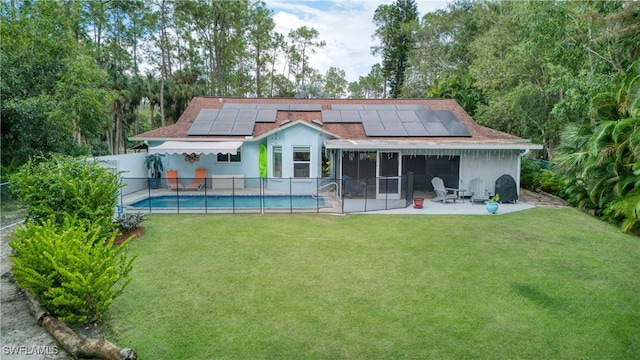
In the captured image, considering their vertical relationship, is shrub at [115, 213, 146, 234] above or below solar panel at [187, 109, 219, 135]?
below

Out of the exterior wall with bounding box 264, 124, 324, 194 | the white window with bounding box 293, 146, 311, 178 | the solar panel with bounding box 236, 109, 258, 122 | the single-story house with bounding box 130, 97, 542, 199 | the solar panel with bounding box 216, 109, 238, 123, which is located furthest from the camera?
the solar panel with bounding box 236, 109, 258, 122

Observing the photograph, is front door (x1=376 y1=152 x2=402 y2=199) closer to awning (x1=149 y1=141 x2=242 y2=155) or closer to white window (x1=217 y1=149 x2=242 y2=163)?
awning (x1=149 y1=141 x2=242 y2=155)

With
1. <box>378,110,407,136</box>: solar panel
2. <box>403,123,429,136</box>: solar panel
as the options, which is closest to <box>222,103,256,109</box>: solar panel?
<box>378,110,407,136</box>: solar panel

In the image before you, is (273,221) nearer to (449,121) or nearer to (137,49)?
(449,121)

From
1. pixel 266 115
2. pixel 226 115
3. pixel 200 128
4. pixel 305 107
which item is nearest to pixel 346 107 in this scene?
pixel 305 107

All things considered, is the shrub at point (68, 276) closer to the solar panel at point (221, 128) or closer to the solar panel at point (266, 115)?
the solar panel at point (221, 128)

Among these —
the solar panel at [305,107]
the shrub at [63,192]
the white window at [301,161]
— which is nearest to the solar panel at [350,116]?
the solar panel at [305,107]
